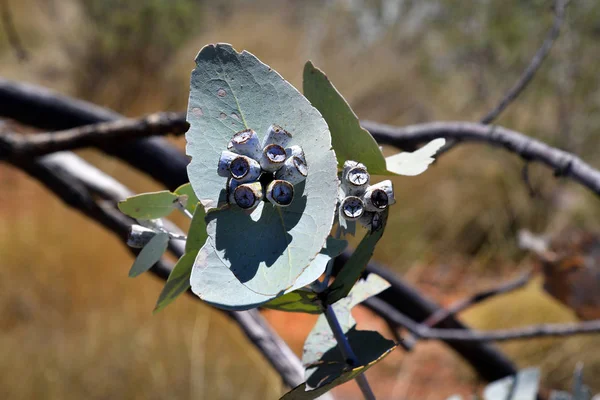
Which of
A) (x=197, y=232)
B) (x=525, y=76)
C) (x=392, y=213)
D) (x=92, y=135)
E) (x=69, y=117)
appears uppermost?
(x=392, y=213)

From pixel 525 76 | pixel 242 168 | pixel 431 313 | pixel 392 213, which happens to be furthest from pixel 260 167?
pixel 392 213

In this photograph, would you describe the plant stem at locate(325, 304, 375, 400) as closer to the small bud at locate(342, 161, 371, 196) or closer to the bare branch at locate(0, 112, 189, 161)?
the small bud at locate(342, 161, 371, 196)

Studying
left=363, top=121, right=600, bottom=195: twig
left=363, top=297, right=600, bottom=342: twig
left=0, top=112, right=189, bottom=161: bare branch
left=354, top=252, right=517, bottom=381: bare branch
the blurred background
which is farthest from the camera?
the blurred background

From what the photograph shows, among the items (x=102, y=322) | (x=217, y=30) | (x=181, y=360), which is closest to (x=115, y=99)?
(x=217, y=30)

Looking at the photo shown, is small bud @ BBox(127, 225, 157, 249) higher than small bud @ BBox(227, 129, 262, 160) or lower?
higher

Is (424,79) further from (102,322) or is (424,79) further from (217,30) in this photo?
(102,322)

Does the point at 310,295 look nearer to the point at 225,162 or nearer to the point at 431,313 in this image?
the point at 225,162

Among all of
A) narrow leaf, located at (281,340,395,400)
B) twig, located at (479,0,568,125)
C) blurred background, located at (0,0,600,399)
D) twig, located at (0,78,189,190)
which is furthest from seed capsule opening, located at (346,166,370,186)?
blurred background, located at (0,0,600,399)

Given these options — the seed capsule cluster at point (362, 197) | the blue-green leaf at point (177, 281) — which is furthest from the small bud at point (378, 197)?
the blue-green leaf at point (177, 281)
